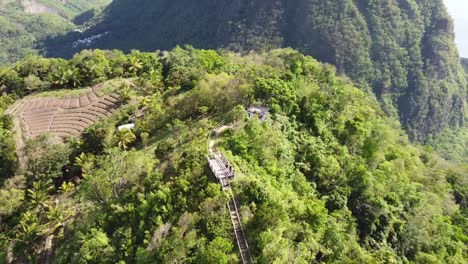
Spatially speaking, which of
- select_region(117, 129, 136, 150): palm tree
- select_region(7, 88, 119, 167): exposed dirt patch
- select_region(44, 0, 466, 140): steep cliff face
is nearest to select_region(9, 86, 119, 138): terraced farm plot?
select_region(7, 88, 119, 167): exposed dirt patch

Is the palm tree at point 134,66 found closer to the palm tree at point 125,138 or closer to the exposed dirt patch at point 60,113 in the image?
the exposed dirt patch at point 60,113

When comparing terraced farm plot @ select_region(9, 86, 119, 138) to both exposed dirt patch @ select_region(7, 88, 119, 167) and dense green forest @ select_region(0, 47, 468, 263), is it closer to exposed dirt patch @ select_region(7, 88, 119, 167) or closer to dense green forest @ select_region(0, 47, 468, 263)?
exposed dirt patch @ select_region(7, 88, 119, 167)

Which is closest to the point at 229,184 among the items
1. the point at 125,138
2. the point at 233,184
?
the point at 233,184

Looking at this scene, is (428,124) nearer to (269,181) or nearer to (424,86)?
(424,86)

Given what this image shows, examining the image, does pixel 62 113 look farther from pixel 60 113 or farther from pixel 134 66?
pixel 134 66

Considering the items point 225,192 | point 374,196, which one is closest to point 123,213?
point 225,192

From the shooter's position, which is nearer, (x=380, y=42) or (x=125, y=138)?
(x=125, y=138)
